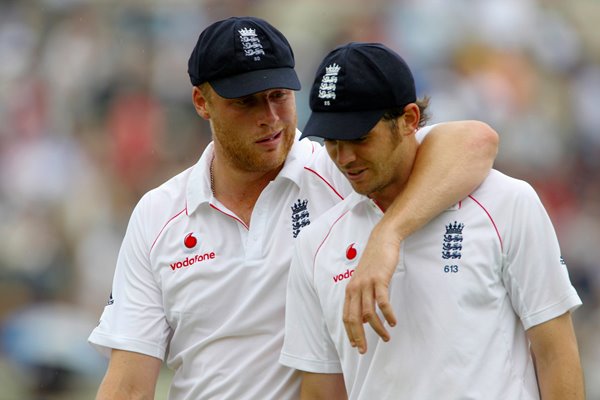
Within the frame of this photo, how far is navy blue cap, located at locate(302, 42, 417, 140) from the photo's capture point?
3.47 metres

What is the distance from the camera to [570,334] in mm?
3416

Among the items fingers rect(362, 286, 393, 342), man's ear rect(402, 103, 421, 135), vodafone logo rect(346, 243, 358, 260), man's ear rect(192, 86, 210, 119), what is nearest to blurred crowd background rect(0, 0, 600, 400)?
man's ear rect(192, 86, 210, 119)

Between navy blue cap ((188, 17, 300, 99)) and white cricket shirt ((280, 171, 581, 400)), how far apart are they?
2.39ft

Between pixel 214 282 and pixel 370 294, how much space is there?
88cm

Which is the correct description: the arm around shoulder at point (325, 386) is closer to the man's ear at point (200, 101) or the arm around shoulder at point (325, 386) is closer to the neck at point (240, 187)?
the neck at point (240, 187)

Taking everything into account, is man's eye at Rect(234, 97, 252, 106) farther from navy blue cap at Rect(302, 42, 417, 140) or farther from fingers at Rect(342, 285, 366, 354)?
fingers at Rect(342, 285, 366, 354)

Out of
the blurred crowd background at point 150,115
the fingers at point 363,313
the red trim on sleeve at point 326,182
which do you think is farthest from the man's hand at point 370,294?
the blurred crowd background at point 150,115

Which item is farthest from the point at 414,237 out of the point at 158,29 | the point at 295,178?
the point at 158,29

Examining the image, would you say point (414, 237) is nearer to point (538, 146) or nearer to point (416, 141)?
point (416, 141)

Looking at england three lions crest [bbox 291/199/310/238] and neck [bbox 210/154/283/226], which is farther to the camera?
neck [bbox 210/154/283/226]

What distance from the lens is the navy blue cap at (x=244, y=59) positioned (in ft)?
13.1

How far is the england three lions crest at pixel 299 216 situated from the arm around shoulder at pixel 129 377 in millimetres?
653

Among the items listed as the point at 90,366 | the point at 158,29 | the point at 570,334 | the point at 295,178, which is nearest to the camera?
the point at 570,334

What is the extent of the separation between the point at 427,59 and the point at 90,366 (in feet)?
12.4
